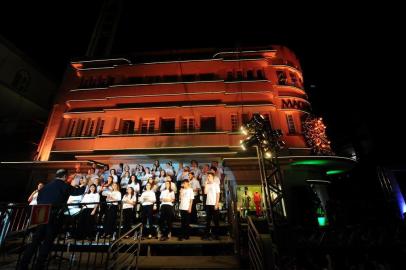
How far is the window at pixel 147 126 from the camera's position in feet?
57.9

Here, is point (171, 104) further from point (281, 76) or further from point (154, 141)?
point (281, 76)

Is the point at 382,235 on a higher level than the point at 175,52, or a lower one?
lower

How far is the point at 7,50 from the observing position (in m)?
18.9

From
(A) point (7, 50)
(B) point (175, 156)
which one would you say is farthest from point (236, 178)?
(A) point (7, 50)

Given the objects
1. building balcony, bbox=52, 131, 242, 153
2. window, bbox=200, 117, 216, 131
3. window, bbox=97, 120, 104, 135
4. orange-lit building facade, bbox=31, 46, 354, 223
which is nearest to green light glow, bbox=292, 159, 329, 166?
orange-lit building facade, bbox=31, 46, 354, 223

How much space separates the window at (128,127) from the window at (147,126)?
785 millimetres

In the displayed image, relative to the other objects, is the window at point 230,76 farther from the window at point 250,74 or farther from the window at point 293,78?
the window at point 293,78

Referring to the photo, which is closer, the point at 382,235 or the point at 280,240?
the point at 280,240

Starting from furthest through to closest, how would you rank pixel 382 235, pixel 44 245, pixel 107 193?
1. pixel 107 193
2. pixel 382 235
3. pixel 44 245

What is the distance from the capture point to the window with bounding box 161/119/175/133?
692 inches

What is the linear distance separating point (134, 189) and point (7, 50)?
19127 millimetres

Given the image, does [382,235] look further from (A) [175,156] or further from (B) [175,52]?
(B) [175,52]

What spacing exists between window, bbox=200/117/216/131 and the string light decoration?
6884mm

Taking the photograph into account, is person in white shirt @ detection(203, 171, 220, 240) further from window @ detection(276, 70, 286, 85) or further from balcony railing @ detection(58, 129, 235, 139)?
window @ detection(276, 70, 286, 85)
